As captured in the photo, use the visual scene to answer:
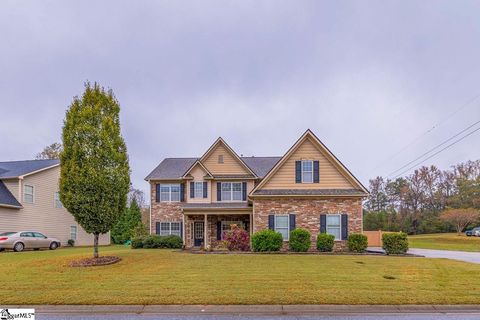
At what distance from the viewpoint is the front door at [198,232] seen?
87.2 ft

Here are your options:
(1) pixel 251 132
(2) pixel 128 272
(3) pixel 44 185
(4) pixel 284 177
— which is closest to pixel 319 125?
(1) pixel 251 132

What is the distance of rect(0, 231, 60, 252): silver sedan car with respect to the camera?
69.9 feet

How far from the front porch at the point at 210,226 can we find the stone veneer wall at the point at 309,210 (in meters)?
4.80

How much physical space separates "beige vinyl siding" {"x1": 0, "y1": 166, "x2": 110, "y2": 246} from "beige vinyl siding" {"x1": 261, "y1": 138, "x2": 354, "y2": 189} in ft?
57.4

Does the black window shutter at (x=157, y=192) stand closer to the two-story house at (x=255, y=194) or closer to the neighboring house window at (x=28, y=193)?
the two-story house at (x=255, y=194)

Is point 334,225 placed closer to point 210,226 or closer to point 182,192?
point 210,226

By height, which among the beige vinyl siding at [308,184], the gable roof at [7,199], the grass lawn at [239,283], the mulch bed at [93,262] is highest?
the beige vinyl siding at [308,184]

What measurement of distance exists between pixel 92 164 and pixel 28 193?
16.2 meters

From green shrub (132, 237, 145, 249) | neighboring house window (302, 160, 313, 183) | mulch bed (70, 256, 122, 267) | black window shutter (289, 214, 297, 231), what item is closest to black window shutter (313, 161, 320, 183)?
neighboring house window (302, 160, 313, 183)

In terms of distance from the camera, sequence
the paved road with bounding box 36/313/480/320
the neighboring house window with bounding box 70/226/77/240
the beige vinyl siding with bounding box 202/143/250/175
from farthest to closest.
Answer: the neighboring house window with bounding box 70/226/77/240
the beige vinyl siding with bounding box 202/143/250/175
the paved road with bounding box 36/313/480/320

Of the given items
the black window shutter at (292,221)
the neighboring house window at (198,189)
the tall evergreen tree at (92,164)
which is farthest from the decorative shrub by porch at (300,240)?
the tall evergreen tree at (92,164)

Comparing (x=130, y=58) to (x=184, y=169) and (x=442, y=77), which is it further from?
(x=442, y=77)

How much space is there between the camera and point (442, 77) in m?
21.2

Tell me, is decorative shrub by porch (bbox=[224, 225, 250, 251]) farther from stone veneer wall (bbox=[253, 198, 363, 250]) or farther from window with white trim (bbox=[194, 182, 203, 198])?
window with white trim (bbox=[194, 182, 203, 198])
